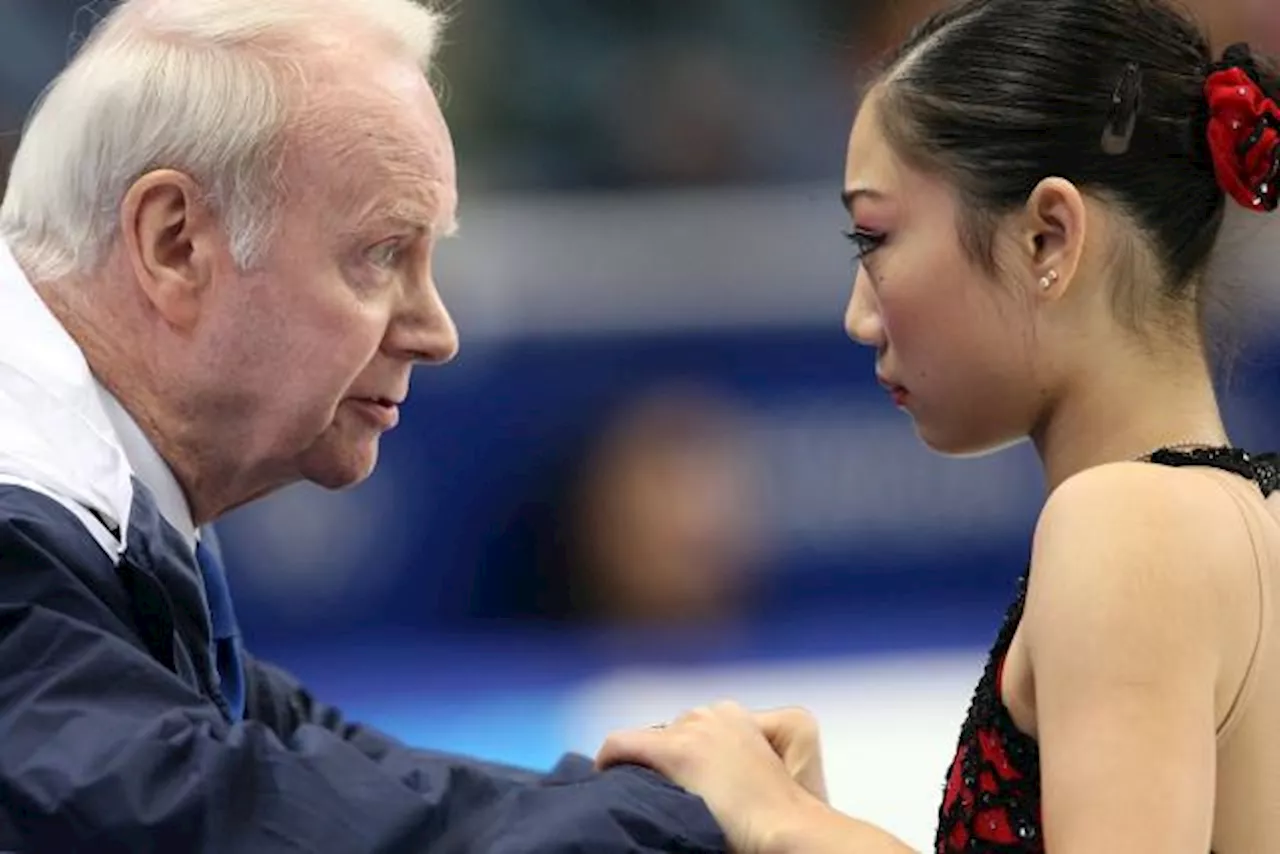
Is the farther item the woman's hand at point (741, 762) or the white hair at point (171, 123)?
the white hair at point (171, 123)

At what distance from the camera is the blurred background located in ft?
14.9

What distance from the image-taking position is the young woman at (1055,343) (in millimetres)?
1620

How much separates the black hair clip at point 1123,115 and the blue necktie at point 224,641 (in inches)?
34.4

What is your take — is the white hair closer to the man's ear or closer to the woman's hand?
the man's ear

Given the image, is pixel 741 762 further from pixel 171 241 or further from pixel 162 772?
pixel 171 241

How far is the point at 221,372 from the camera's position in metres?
2.04

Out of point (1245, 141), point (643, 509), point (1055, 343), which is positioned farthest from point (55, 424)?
point (643, 509)

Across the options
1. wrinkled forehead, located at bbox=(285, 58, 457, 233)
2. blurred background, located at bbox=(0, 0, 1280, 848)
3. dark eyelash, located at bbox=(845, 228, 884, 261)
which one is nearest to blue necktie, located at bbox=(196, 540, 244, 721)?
wrinkled forehead, located at bbox=(285, 58, 457, 233)

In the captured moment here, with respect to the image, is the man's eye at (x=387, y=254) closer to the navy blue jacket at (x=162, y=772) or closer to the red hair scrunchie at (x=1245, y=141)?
the navy blue jacket at (x=162, y=772)

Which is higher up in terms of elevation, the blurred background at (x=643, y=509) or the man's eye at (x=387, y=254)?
the man's eye at (x=387, y=254)

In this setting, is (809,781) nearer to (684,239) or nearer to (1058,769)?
(1058,769)

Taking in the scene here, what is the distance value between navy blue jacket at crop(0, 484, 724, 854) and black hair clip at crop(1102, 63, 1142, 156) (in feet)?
2.04

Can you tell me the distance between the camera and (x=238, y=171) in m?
2.00

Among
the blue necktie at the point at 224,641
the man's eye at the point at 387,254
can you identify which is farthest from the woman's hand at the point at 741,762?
the man's eye at the point at 387,254
